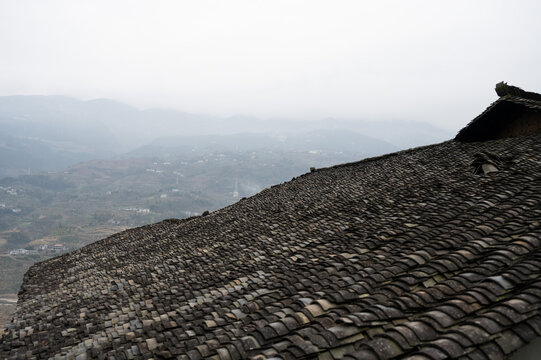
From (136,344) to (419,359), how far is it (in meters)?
3.94

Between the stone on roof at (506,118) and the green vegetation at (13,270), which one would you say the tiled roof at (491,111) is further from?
the green vegetation at (13,270)

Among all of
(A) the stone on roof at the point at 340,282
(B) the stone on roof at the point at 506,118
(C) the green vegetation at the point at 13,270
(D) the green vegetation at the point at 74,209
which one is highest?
(B) the stone on roof at the point at 506,118

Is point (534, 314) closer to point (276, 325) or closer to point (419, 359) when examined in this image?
→ point (419, 359)

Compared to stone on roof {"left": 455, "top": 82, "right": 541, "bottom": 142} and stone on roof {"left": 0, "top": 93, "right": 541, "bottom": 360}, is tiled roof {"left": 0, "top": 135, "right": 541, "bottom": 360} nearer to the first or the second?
stone on roof {"left": 0, "top": 93, "right": 541, "bottom": 360}

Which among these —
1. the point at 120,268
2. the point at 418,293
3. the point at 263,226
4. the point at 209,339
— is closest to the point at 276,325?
the point at 209,339

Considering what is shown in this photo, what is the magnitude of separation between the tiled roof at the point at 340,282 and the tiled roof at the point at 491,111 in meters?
0.95

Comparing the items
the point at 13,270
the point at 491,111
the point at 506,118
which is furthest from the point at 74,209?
the point at 506,118

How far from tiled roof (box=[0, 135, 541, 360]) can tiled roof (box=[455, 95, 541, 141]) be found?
3.10 feet

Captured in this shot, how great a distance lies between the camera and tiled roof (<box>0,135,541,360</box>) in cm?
304

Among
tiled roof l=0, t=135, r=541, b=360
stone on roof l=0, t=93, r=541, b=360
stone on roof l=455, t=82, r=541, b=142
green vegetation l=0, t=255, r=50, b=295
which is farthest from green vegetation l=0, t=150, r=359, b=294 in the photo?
stone on roof l=455, t=82, r=541, b=142

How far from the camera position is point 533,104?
9766 millimetres

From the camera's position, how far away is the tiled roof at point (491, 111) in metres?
9.94

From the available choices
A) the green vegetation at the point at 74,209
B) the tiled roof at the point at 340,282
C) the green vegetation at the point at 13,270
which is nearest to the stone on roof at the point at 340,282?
the tiled roof at the point at 340,282

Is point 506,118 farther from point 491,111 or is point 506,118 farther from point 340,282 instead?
point 340,282
